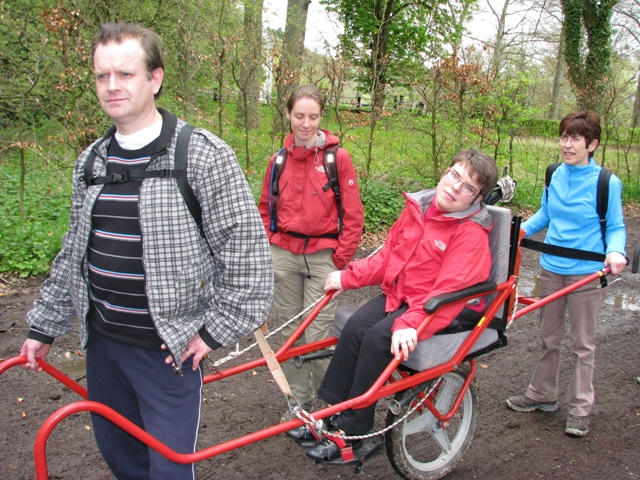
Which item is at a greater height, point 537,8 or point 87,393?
point 537,8

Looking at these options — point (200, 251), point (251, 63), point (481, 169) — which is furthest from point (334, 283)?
A: point (251, 63)

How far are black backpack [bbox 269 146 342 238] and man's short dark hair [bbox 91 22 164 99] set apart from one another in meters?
1.75

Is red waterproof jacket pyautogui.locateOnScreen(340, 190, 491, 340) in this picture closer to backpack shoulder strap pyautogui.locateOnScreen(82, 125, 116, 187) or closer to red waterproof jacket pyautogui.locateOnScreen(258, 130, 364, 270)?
red waterproof jacket pyautogui.locateOnScreen(258, 130, 364, 270)

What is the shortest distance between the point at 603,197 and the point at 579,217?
20 centimetres

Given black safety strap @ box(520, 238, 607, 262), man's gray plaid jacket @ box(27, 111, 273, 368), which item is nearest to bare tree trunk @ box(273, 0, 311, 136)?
black safety strap @ box(520, 238, 607, 262)

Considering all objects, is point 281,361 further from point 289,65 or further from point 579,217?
point 289,65

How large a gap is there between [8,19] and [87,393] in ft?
22.7

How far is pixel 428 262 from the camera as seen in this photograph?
9.98 feet

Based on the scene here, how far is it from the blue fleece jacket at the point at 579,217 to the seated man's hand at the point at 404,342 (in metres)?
1.76

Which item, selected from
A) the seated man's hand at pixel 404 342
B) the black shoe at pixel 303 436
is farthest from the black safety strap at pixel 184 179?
the black shoe at pixel 303 436

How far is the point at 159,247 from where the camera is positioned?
2.02 meters

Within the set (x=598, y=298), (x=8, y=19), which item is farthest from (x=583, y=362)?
(x=8, y=19)

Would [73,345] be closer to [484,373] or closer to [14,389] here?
[14,389]

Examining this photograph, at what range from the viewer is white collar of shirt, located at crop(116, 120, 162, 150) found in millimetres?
2109
